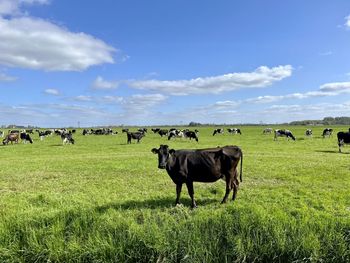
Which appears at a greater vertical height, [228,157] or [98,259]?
[228,157]

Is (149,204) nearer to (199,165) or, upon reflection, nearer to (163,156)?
(163,156)

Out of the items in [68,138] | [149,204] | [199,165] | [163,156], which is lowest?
[149,204]

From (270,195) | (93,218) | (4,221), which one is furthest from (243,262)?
(4,221)

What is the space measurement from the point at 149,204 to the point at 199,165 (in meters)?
2.04

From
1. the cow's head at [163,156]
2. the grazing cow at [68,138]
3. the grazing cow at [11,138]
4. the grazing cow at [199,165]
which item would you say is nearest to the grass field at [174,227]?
the grazing cow at [199,165]

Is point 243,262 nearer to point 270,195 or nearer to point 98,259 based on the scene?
point 98,259

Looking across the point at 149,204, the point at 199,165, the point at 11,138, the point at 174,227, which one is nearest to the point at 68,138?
the point at 11,138

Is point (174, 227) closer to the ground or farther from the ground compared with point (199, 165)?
closer to the ground

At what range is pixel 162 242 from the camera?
7.66 metres

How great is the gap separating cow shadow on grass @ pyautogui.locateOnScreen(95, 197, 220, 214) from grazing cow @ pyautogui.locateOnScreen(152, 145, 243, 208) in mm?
453

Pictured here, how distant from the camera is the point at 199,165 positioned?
11062mm

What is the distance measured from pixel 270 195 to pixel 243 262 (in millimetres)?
5070

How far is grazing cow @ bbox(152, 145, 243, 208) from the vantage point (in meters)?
10.9

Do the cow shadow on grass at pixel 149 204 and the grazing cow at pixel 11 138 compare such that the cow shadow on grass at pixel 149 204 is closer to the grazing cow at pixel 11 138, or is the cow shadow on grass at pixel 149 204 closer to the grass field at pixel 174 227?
the grass field at pixel 174 227
